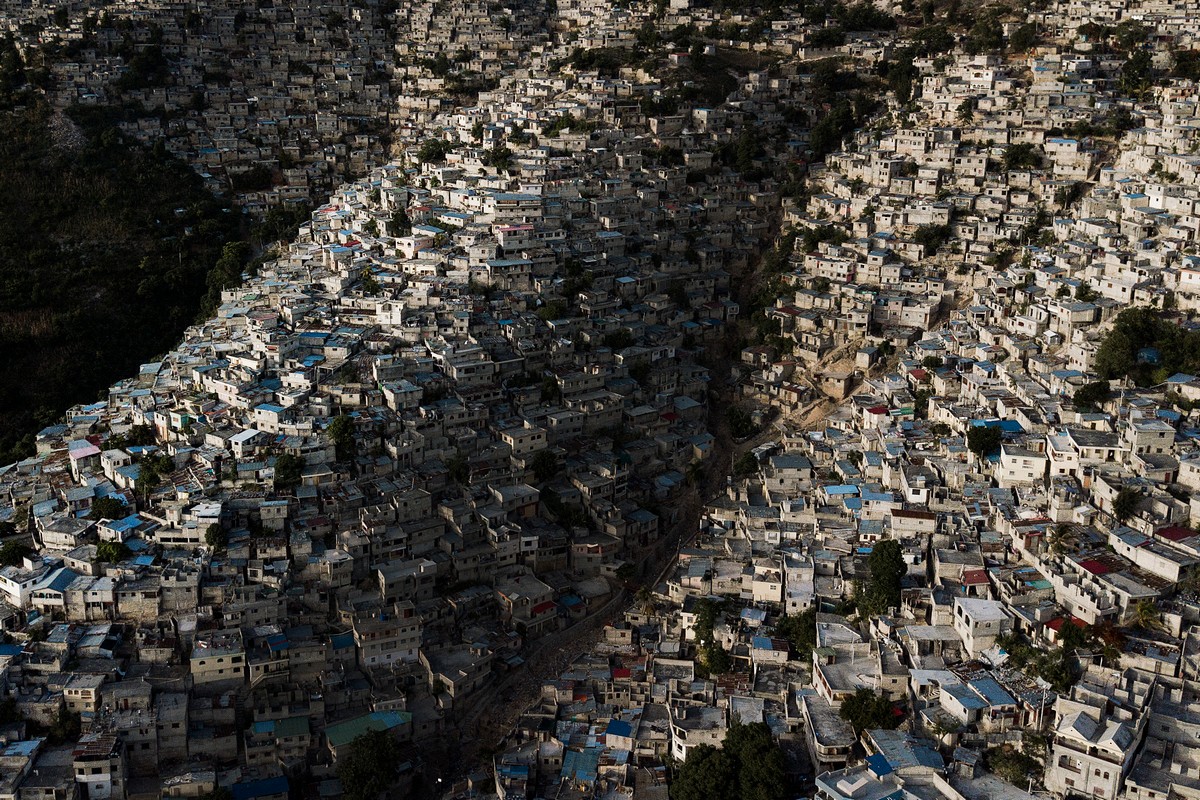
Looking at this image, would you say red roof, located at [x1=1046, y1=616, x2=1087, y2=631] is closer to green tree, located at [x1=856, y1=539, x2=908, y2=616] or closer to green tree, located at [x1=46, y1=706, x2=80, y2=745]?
green tree, located at [x1=856, y1=539, x2=908, y2=616]

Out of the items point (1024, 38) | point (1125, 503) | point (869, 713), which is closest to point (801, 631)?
point (869, 713)

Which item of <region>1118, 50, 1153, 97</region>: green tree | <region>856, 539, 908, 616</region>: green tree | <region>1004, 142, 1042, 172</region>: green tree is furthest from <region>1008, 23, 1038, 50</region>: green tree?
<region>856, 539, 908, 616</region>: green tree

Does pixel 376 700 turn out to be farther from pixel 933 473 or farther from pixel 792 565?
pixel 933 473

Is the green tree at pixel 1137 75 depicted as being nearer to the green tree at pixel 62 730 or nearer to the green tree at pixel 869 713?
Result: the green tree at pixel 869 713

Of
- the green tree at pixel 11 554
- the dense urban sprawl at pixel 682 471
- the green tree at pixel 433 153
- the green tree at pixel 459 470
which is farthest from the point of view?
the green tree at pixel 433 153

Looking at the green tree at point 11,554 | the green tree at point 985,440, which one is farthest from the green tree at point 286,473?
the green tree at point 985,440

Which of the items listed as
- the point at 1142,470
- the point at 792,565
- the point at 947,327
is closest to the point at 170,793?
the point at 792,565
